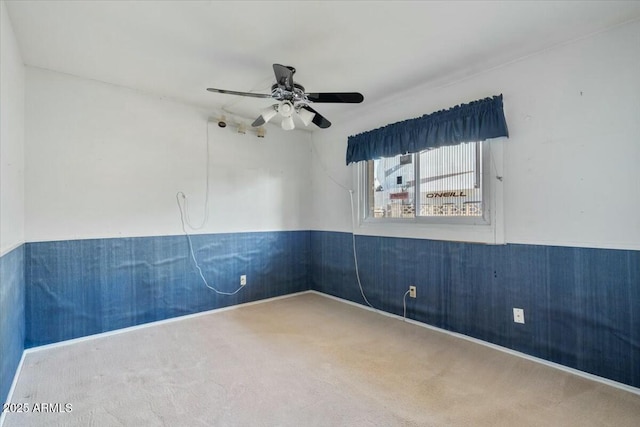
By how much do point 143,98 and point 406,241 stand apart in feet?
10.6

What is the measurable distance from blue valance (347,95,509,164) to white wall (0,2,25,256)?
10.2 ft

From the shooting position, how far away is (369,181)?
3.85 m

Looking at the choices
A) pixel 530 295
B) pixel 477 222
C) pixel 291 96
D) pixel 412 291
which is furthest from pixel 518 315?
pixel 291 96

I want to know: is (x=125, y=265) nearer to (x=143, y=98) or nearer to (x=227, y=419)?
(x=143, y=98)

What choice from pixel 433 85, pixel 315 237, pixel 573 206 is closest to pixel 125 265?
pixel 315 237

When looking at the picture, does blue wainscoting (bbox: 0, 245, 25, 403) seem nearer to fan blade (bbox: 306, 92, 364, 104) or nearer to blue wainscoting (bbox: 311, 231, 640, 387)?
fan blade (bbox: 306, 92, 364, 104)

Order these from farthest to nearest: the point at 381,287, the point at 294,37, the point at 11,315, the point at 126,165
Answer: the point at 381,287 < the point at 126,165 < the point at 294,37 < the point at 11,315

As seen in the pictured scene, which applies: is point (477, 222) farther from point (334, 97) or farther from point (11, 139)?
point (11, 139)

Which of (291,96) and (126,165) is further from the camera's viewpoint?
(126,165)

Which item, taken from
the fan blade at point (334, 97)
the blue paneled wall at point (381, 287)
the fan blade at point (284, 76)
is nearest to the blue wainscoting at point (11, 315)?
the blue paneled wall at point (381, 287)

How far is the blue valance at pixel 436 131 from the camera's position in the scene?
8.41 feet

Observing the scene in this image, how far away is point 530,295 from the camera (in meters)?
2.43

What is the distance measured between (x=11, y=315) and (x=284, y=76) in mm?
2468

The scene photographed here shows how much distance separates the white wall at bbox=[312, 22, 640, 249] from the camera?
2008 mm
